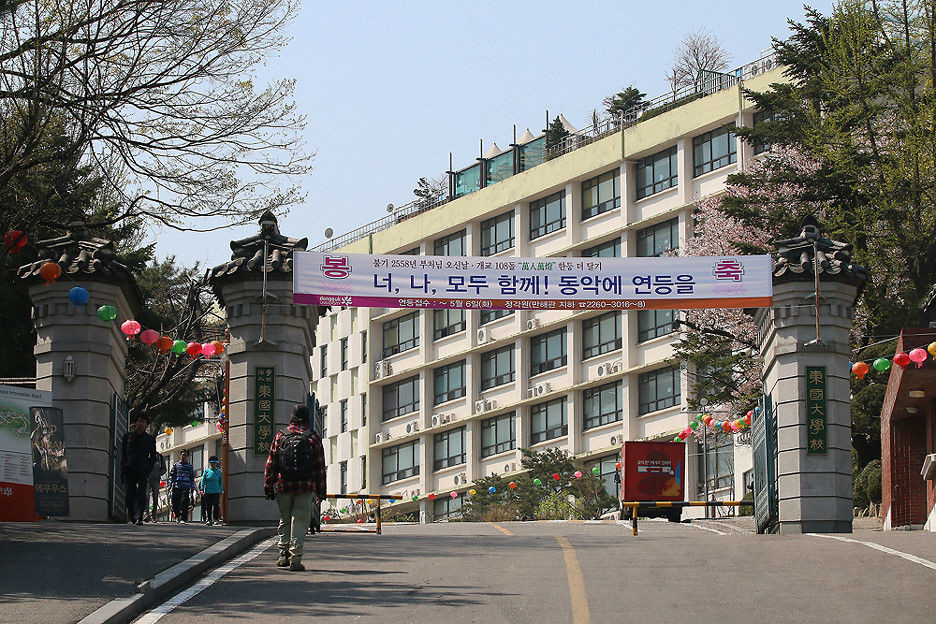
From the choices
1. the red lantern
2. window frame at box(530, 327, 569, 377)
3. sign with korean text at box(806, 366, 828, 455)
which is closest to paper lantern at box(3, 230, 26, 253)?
sign with korean text at box(806, 366, 828, 455)

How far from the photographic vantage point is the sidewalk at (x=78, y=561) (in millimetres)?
12359

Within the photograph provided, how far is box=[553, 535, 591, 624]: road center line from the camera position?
12078mm

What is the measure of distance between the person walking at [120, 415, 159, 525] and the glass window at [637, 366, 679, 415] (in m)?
40.8

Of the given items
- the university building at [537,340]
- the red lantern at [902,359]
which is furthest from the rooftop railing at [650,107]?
the red lantern at [902,359]

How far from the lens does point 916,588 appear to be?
13.3 m

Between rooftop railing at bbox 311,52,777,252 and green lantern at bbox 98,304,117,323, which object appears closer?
green lantern at bbox 98,304,117,323

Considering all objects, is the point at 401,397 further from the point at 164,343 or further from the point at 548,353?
the point at 164,343

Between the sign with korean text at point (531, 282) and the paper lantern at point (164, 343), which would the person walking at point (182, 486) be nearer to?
the paper lantern at point (164, 343)

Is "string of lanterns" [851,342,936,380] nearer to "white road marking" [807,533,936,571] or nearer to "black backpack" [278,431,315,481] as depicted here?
"white road marking" [807,533,936,571]

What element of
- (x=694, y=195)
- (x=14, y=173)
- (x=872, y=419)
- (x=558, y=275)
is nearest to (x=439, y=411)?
(x=694, y=195)

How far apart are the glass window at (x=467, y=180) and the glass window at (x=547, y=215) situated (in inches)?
246

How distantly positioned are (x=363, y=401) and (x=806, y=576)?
68.1 m

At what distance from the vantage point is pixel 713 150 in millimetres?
63031

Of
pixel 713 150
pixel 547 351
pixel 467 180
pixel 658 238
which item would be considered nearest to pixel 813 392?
pixel 713 150
